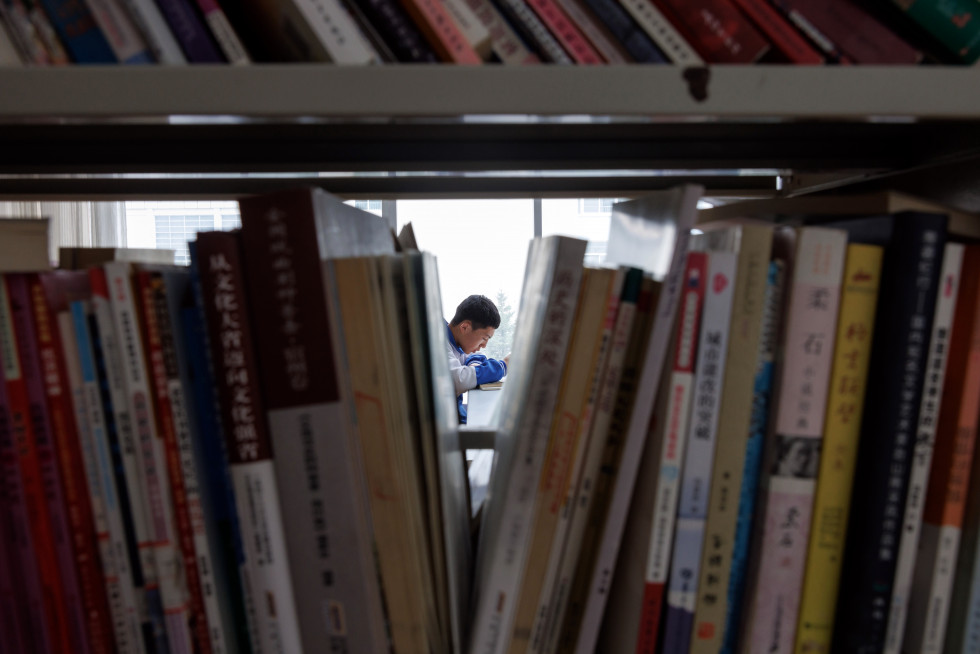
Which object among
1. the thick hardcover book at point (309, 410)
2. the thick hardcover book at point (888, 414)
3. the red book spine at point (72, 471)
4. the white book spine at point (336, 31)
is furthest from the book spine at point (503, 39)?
the red book spine at point (72, 471)

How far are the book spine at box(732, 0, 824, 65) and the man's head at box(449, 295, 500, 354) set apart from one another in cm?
293

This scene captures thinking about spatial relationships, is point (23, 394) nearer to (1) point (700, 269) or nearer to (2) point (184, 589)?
(2) point (184, 589)

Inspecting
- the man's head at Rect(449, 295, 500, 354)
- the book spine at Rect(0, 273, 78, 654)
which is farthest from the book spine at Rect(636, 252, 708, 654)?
the man's head at Rect(449, 295, 500, 354)

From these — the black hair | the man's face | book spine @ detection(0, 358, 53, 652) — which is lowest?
the man's face

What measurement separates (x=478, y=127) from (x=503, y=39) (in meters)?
0.15

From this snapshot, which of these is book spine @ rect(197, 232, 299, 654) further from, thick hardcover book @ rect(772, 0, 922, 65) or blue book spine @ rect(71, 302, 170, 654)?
thick hardcover book @ rect(772, 0, 922, 65)

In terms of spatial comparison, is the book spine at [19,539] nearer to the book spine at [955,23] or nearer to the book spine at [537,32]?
the book spine at [537,32]

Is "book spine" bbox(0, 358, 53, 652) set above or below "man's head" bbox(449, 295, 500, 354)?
above

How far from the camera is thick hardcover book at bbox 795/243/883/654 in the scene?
1.48ft

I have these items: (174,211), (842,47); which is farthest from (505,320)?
(842,47)

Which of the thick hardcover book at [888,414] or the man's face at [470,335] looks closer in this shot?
the thick hardcover book at [888,414]

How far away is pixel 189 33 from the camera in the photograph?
47cm

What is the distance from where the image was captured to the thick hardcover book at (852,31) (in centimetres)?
48

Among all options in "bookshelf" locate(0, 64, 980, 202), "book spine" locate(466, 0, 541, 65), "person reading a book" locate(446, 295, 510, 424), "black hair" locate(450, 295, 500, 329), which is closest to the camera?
"bookshelf" locate(0, 64, 980, 202)
